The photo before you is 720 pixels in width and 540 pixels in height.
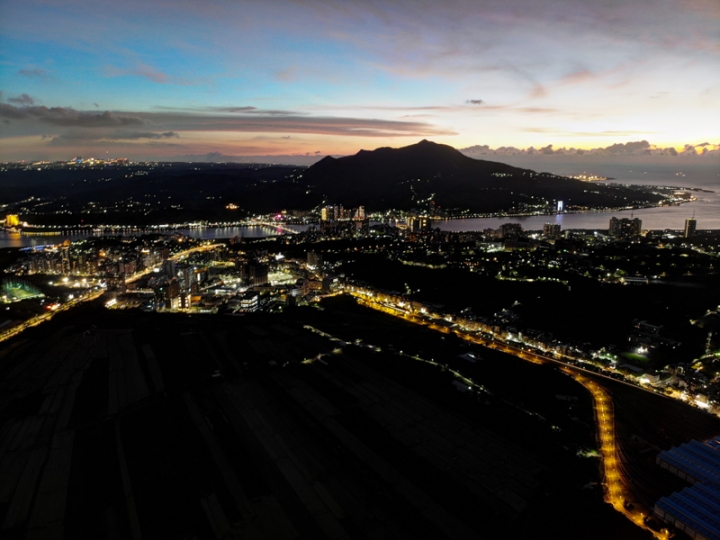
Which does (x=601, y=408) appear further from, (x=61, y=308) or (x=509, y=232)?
(x=509, y=232)

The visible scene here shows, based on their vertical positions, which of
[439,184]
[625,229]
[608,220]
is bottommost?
[608,220]

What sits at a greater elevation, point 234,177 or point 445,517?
point 234,177

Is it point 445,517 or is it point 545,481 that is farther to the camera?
point 545,481

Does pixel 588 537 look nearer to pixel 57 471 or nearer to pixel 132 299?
pixel 57 471

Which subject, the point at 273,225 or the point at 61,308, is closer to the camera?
the point at 61,308

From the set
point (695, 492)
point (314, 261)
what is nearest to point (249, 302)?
point (314, 261)

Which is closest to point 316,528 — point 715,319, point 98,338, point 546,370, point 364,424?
point 364,424

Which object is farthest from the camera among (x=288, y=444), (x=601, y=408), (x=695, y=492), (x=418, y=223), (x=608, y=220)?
(x=608, y=220)
